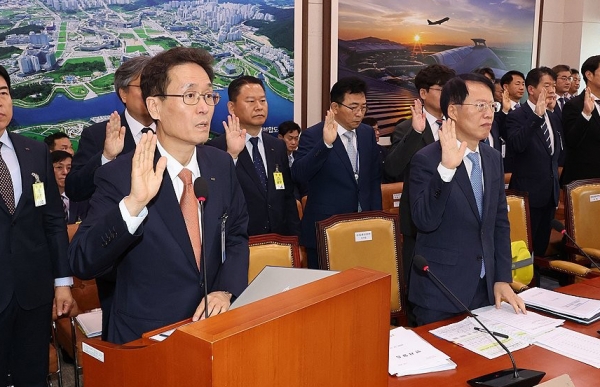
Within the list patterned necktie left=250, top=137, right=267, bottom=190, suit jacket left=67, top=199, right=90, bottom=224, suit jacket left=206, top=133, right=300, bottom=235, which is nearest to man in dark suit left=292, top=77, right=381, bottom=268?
suit jacket left=206, top=133, right=300, bottom=235

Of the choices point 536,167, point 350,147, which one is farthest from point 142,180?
point 536,167

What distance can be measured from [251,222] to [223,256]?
154 cm

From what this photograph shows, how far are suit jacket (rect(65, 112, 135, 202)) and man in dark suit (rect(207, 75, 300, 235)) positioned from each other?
2.05ft

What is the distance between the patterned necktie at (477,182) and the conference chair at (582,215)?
1357 mm

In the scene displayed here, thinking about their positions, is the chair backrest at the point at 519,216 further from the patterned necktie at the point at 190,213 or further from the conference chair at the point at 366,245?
the patterned necktie at the point at 190,213

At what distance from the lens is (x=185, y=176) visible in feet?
6.09

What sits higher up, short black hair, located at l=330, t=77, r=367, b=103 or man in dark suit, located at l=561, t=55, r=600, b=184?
short black hair, located at l=330, t=77, r=367, b=103

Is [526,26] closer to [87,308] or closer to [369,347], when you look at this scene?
[87,308]

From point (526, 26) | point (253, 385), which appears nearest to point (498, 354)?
point (253, 385)

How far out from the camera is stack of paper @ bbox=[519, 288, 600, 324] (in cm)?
218

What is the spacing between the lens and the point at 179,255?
1767 mm

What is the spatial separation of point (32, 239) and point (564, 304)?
205 centimetres

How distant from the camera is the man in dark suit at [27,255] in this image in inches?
89.5

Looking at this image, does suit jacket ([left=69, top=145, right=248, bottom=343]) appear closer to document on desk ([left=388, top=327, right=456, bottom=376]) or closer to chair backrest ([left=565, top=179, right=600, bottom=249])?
document on desk ([left=388, top=327, right=456, bottom=376])
